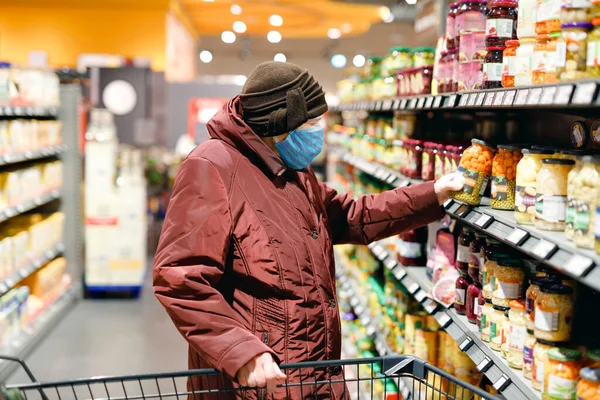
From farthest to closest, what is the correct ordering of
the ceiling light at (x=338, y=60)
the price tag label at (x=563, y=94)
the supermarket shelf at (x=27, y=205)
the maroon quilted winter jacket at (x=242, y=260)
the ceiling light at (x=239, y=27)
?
the ceiling light at (x=338, y=60), the ceiling light at (x=239, y=27), the supermarket shelf at (x=27, y=205), the maroon quilted winter jacket at (x=242, y=260), the price tag label at (x=563, y=94)

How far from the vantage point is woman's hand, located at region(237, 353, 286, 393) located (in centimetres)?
189

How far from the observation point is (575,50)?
167 cm

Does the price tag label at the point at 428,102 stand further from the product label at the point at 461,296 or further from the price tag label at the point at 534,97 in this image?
the price tag label at the point at 534,97

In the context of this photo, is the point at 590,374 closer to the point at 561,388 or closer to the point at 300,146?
the point at 561,388

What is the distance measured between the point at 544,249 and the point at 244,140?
985 mm

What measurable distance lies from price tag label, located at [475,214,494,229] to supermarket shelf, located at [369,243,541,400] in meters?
0.41

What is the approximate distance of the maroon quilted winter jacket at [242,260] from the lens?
2.01m

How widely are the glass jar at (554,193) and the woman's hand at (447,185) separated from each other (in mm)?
668

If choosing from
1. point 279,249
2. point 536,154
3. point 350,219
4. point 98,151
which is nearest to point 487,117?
point 350,219

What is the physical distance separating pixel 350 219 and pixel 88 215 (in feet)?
15.2

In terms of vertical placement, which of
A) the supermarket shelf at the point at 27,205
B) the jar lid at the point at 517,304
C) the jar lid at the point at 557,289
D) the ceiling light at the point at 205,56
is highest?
the ceiling light at the point at 205,56

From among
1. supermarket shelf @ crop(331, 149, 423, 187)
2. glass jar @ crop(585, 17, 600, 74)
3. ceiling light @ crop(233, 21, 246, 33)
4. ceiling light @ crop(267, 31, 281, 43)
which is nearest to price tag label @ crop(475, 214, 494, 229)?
glass jar @ crop(585, 17, 600, 74)

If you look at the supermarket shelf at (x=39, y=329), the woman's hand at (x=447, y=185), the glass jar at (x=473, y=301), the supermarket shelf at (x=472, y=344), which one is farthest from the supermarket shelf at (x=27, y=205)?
the glass jar at (x=473, y=301)

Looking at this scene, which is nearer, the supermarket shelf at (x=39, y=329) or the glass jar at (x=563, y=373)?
the glass jar at (x=563, y=373)
